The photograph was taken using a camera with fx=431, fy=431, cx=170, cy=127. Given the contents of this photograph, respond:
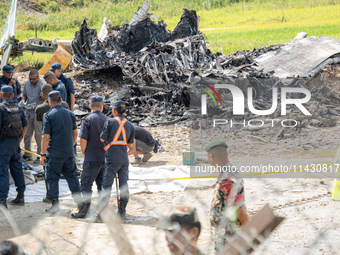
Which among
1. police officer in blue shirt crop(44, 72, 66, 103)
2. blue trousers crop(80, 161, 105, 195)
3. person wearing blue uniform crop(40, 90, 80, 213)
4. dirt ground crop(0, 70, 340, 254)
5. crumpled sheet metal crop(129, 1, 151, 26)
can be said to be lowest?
dirt ground crop(0, 70, 340, 254)

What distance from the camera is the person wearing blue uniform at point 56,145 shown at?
5.79 metres

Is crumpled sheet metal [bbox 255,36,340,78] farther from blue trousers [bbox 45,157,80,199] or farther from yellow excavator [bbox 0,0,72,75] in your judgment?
blue trousers [bbox 45,157,80,199]

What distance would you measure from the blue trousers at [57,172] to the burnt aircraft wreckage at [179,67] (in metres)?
6.98

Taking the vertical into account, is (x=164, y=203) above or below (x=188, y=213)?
below

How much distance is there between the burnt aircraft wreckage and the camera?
1334 cm

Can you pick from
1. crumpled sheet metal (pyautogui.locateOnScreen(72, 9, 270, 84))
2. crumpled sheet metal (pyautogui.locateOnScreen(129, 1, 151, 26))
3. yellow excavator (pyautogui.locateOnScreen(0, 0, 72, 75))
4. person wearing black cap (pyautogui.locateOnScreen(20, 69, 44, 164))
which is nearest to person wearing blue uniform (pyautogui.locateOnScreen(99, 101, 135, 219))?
person wearing black cap (pyautogui.locateOnScreen(20, 69, 44, 164))

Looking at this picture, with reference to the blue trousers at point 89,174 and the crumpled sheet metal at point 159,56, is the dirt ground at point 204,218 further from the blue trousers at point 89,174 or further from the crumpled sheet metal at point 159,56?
the crumpled sheet metal at point 159,56

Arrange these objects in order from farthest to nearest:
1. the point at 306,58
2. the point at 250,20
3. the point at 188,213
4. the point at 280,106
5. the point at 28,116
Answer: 1. the point at 250,20
2. the point at 306,58
3. the point at 280,106
4. the point at 28,116
5. the point at 188,213

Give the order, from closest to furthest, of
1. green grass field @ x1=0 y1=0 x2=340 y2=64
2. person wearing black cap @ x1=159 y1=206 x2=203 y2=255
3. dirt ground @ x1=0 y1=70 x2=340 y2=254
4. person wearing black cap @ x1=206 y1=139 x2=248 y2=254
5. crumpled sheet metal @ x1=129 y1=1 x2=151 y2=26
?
person wearing black cap @ x1=159 y1=206 x2=203 y2=255, person wearing black cap @ x1=206 y1=139 x2=248 y2=254, dirt ground @ x1=0 y1=70 x2=340 y2=254, crumpled sheet metal @ x1=129 y1=1 x2=151 y2=26, green grass field @ x1=0 y1=0 x2=340 y2=64

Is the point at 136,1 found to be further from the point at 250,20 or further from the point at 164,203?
the point at 164,203

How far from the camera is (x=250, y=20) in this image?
1463 inches

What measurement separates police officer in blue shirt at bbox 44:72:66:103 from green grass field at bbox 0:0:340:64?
17.7 meters

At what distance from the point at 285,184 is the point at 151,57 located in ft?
28.9

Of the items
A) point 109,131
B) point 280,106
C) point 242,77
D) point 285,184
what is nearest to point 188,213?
point 109,131
